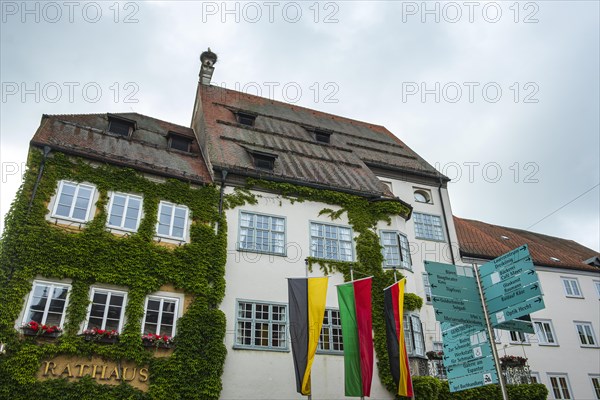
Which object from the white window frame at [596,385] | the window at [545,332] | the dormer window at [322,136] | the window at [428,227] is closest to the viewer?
the window at [428,227]

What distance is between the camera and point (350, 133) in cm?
3097

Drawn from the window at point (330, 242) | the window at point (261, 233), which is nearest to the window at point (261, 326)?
the window at point (261, 233)

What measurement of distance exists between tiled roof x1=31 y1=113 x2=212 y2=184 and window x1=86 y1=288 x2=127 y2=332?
5.16 m

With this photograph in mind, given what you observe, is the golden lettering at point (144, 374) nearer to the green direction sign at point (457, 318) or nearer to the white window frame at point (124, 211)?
the white window frame at point (124, 211)

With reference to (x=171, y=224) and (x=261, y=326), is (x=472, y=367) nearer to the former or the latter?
(x=261, y=326)

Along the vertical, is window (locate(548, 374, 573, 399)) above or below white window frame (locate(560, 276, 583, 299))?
below

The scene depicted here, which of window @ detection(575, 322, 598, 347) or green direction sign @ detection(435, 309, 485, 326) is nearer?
green direction sign @ detection(435, 309, 485, 326)

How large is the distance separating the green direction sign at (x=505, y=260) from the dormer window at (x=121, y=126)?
1663 centimetres

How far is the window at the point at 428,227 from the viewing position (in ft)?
84.8

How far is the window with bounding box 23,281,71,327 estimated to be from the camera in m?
14.2

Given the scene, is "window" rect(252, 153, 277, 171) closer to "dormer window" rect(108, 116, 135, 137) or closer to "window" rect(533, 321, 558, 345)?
"dormer window" rect(108, 116, 135, 137)

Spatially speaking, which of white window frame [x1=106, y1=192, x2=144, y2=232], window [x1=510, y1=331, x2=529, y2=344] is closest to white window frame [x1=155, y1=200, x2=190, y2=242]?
white window frame [x1=106, y1=192, x2=144, y2=232]

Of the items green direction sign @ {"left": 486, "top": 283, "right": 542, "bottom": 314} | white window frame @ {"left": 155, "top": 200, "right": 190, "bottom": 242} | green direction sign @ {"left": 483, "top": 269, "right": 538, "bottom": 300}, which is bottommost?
green direction sign @ {"left": 486, "top": 283, "right": 542, "bottom": 314}

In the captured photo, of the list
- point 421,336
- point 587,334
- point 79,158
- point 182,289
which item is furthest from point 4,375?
point 587,334
